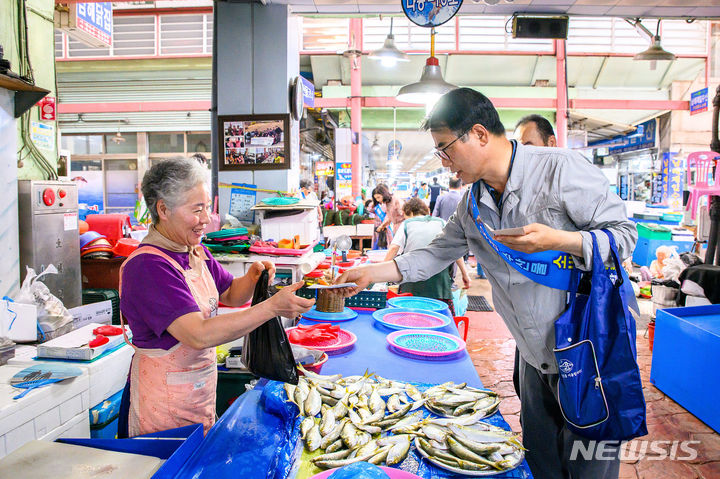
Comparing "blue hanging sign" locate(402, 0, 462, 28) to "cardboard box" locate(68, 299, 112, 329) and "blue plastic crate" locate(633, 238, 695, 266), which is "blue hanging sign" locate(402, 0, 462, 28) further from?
"blue plastic crate" locate(633, 238, 695, 266)

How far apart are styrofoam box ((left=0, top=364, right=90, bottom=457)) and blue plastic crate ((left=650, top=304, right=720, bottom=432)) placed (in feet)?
15.4

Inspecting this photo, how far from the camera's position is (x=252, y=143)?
5.18m

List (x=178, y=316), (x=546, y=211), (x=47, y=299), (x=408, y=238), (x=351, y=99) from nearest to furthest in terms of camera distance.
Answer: (x=178, y=316)
(x=546, y=211)
(x=47, y=299)
(x=408, y=238)
(x=351, y=99)

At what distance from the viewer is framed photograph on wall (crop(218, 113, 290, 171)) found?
512cm

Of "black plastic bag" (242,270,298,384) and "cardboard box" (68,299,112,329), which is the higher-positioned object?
"black plastic bag" (242,270,298,384)

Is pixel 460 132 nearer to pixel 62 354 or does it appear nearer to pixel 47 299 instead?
pixel 62 354

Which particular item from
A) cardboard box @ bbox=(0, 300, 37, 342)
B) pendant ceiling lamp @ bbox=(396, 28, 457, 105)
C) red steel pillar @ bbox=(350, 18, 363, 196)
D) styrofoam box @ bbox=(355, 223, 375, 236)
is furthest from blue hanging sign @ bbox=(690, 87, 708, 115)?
cardboard box @ bbox=(0, 300, 37, 342)

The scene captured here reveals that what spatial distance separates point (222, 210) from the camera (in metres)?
5.23

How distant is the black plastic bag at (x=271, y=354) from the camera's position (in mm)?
1962

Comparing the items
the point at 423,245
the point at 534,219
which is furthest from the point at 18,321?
the point at 423,245

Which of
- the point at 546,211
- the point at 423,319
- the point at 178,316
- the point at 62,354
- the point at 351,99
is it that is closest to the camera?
the point at 178,316

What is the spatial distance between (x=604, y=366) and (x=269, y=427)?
132 cm

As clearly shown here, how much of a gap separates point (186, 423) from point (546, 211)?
5.86 feet

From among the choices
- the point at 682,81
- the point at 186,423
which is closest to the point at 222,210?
the point at 186,423
